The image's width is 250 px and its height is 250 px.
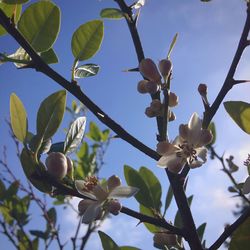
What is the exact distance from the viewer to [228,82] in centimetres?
104

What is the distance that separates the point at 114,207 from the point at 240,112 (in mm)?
437

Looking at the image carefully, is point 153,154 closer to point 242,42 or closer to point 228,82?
point 228,82

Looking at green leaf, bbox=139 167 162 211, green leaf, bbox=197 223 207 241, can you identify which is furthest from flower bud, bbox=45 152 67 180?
green leaf, bbox=197 223 207 241

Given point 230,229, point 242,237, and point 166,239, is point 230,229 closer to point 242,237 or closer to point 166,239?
point 242,237

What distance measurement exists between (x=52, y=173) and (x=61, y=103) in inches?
9.1

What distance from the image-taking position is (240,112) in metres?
1.00

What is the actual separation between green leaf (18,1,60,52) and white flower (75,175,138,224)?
1.42ft

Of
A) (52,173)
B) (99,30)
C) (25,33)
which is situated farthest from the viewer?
(99,30)

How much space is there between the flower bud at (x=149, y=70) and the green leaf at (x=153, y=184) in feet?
1.64

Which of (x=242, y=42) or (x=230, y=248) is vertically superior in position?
(x=242, y=42)

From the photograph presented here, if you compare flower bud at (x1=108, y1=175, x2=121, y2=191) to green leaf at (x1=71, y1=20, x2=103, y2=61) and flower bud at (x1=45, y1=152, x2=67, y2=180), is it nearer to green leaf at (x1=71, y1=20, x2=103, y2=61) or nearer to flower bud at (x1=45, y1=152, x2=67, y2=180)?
flower bud at (x1=45, y1=152, x2=67, y2=180)

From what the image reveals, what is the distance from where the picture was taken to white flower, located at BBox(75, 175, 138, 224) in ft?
3.12

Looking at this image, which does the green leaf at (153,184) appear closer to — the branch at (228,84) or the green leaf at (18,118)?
the branch at (228,84)

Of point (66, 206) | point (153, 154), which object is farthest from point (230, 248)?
point (66, 206)
